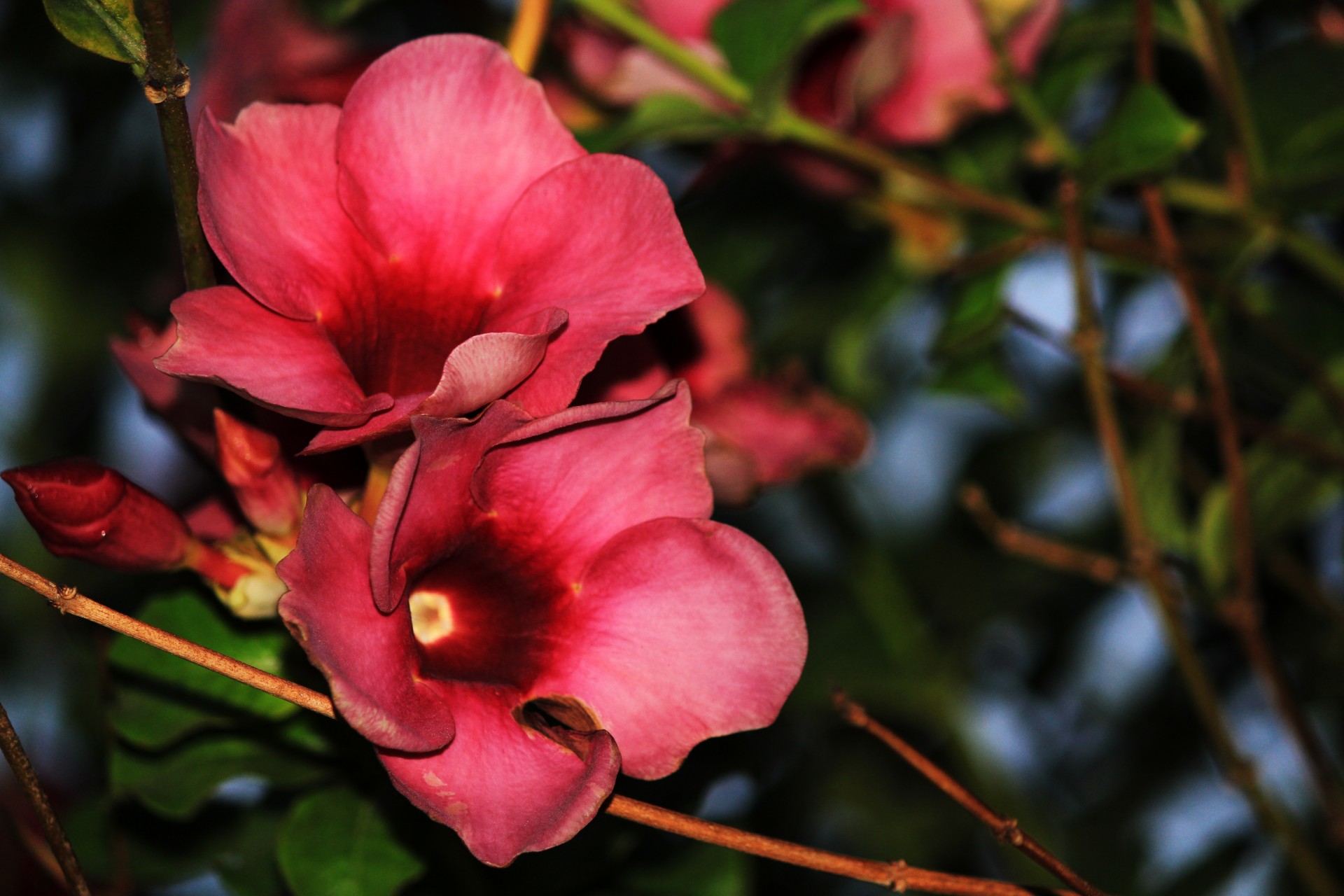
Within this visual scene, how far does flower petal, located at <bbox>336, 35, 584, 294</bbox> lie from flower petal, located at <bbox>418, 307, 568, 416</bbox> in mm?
73

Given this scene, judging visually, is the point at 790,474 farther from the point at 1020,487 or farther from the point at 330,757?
the point at 1020,487

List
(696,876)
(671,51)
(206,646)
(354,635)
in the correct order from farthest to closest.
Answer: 1. (671,51)
2. (696,876)
3. (206,646)
4. (354,635)

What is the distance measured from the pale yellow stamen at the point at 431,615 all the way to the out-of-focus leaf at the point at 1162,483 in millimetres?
569

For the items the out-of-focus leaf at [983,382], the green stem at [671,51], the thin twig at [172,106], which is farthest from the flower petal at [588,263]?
the out-of-focus leaf at [983,382]

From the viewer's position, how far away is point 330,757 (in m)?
0.54

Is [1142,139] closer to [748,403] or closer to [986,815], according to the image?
[748,403]

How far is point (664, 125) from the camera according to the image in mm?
717

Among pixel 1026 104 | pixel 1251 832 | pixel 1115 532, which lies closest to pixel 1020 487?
pixel 1115 532

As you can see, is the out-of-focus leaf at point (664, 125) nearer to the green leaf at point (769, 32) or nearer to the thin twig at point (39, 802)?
the green leaf at point (769, 32)

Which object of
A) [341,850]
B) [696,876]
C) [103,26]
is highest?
[103,26]

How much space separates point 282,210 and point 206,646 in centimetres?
20

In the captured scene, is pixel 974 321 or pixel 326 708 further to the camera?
pixel 974 321

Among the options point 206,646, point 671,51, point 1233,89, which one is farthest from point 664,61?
point 206,646

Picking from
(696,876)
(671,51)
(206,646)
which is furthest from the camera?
(671,51)
